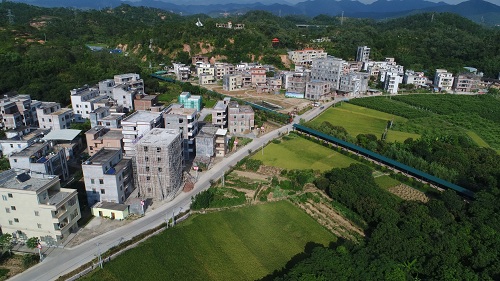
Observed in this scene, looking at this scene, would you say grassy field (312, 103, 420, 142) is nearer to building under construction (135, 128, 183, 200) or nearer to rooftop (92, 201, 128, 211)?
building under construction (135, 128, 183, 200)

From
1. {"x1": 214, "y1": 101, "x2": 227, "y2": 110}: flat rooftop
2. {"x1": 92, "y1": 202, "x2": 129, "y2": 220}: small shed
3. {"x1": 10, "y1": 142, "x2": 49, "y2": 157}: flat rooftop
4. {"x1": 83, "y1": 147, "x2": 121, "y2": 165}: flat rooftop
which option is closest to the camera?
{"x1": 92, "y1": 202, "x2": 129, "y2": 220}: small shed

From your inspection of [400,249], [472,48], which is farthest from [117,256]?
[472,48]

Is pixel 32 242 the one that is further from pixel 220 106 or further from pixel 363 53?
pixel 363 53

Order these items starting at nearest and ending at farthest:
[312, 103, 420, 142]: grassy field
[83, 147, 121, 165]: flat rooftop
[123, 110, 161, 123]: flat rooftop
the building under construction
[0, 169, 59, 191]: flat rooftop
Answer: [0, 169, 59, 191]: flat rooftop < [83, 147, 121, 165]: flat rooftop < the building under construction < [123, 110, 161, 123]: flat rooftop < [312, 103, 420, 142]: grassy field

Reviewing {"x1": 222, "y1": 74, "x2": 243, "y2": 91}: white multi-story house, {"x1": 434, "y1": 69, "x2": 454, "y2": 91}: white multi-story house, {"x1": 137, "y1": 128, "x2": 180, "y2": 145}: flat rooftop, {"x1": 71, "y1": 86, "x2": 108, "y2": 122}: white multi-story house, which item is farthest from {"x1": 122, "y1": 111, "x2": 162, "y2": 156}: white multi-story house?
{"x1": 434, "y1": 69, "x2": 454, "y2": 91}: white multi-story house

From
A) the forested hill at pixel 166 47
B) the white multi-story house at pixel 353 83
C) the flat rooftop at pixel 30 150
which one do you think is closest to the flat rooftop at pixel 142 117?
the flat rooftop at pixel 30 150

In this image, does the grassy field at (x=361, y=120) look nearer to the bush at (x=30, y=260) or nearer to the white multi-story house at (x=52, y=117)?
the white multi-story house at (x=52, y=117)
